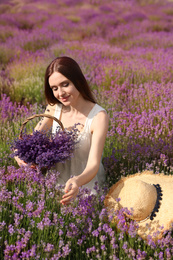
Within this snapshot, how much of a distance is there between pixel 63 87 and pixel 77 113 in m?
0.32

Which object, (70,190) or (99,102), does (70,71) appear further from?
(99,102)

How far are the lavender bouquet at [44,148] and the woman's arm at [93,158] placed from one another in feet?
0.56

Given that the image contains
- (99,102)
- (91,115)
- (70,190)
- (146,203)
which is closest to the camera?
(70,190)

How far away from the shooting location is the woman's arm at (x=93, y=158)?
2.00 meters

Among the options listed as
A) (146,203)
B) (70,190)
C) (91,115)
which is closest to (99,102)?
(91,115)

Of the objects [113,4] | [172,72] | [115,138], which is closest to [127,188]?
[115,138]

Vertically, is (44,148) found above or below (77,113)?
below

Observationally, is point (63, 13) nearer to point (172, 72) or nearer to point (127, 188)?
point (172, 72)

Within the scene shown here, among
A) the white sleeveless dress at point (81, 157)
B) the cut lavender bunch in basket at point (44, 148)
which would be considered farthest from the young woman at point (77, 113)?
the cut lavender bunch in basket at point (44, 148)

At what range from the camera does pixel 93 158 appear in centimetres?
236

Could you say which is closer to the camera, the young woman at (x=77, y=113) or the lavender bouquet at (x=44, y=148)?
the lavender bouquet at (x=44, y=148)

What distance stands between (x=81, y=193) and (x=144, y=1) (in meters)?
13.5

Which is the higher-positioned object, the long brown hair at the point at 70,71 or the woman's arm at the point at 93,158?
the long brown hair at the point at 70,71

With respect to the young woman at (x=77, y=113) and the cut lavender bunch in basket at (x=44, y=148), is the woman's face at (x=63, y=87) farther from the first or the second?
the cut lavender bunch in basket at (x=44, y=148)
